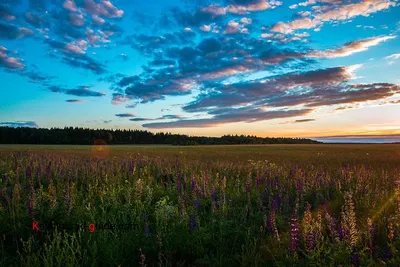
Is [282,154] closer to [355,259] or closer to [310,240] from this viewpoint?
[310,240]

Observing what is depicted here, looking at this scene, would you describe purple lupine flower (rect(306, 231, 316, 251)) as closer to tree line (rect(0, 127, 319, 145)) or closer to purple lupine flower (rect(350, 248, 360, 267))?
purple lupine flower (rect(350, 248, 360, 267))

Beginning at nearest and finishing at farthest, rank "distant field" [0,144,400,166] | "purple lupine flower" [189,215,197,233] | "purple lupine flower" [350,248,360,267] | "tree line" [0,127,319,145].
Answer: "purple lupine flower" [350,248,360,267]
"purple lupine flower" [189,215,197,233]
"distant field" [0,144,400,166]
"tree line" [0,127,319,145]

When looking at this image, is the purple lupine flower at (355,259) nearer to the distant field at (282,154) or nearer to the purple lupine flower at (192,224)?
the purple lupine flower at (192,224)

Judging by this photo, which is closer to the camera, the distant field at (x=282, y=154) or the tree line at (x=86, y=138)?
the distant field at (x=282, y=154)

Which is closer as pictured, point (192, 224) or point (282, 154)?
point (192, 224)

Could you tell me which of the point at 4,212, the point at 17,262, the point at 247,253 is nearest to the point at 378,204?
the point at 247,253

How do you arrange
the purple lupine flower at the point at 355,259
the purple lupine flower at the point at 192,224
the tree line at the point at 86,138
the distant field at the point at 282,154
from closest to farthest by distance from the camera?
the purple lupine flower at the point at 355,259 → the purple lupine flower at the point at 192,224 → the distant field at the point at 282,154 → the tree line at the point at 86,138

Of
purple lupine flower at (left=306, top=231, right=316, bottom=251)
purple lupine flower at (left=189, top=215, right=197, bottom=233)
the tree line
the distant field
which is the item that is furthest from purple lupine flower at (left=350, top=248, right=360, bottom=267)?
the tree line

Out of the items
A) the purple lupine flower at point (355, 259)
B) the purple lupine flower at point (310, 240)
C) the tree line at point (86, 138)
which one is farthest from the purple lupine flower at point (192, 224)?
the tree line at point (86, 138)

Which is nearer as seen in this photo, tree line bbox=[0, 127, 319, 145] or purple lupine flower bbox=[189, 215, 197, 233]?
purple lupine flower bbox=[189, 215, 197, 233]

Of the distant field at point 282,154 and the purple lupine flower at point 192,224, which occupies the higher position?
the distant field at point 282,154

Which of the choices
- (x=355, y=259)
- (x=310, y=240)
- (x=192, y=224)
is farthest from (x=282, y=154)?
(x=355, y=259)

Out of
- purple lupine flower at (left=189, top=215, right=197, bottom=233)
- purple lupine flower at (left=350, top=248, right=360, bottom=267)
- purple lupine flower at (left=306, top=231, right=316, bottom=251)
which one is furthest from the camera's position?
purple lupine flower at (left=189, top=215, right=197, bottom=233)

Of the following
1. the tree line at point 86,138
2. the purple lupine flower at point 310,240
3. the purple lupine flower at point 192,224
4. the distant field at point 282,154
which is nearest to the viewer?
the purple lupine flower at point 310,240
